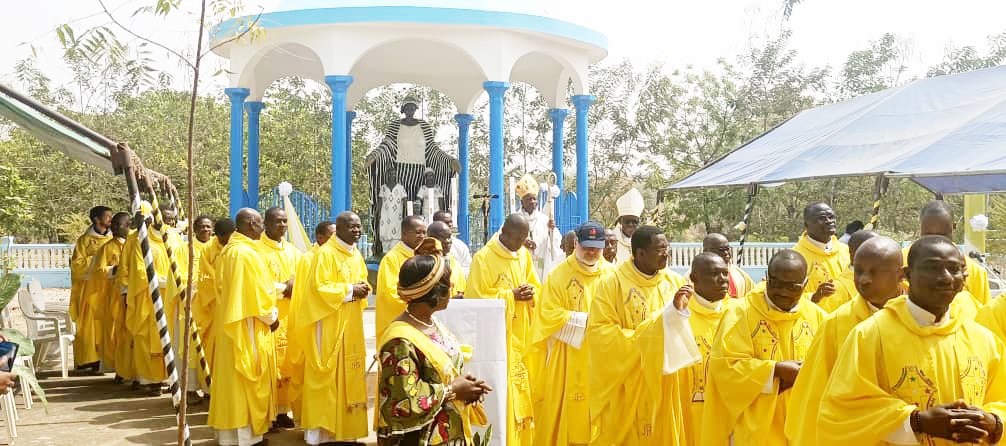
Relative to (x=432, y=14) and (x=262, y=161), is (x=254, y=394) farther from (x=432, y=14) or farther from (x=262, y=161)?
(x=262, y=161)

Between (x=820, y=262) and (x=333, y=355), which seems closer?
(x=820, y=262)

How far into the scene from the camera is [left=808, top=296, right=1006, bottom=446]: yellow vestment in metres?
3.40

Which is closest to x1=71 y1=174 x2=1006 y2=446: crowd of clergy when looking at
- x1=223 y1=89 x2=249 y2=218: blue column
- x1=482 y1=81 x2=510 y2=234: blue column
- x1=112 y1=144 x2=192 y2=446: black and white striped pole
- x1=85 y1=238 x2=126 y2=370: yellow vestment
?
x1=112 y1=144 x2=192 y2=446: black and white striped pole

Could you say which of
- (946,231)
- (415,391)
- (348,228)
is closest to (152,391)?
(348,228)

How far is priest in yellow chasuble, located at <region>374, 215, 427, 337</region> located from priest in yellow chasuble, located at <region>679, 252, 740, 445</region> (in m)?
2.49

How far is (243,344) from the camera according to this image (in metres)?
7.73

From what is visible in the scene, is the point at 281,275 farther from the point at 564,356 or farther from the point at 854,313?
the point at 854,313

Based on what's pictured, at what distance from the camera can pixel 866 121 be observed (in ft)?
32.8

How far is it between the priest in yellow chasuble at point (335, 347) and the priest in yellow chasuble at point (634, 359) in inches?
96.3

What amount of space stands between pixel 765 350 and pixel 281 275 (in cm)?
540

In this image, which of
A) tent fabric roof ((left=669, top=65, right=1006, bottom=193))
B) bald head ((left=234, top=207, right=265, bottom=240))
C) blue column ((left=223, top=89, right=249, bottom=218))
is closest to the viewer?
bald head ((left=234, top=207, right=265, bottom=240))

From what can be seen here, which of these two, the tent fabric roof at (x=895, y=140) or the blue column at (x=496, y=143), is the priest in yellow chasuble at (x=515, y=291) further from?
the blue column at (x=496, y=143)

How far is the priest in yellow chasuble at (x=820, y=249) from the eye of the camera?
6.96 meters

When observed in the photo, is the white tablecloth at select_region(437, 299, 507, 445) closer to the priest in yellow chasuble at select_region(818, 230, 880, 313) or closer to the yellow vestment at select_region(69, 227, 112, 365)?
the priest in yellow chasuble at select_region(818, 230, 880, 313)
